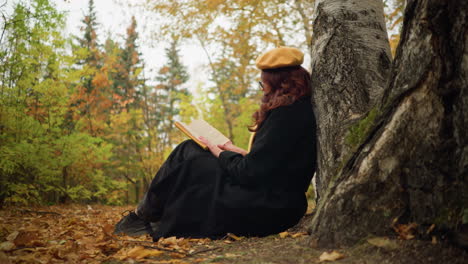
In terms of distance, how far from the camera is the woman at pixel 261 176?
96.0 inches

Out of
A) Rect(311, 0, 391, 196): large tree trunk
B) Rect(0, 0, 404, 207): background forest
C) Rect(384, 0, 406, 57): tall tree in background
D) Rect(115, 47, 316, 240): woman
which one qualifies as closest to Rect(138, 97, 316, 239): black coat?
Rect(115, 47, 316, 240): woman

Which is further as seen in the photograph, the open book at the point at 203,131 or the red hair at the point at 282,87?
the open book at the point at 203,131

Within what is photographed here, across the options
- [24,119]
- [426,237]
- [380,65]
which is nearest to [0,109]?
[24,119]

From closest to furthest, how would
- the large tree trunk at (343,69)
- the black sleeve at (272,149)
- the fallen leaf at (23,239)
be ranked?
the fallen leaf at (23,239), the large tree trunk at (343,69), the black sleeve at (272,149)

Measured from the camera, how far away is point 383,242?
4.89 ft

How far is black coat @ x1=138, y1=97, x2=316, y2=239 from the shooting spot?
2.44 m

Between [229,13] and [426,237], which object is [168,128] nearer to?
[229,13]

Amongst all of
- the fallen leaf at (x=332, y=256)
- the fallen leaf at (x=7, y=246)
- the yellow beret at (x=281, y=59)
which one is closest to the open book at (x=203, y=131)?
the yellow beret at (x=281, y=59)

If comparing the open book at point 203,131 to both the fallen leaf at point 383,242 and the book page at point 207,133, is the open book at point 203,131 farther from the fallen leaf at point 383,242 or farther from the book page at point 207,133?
the fallen leaf at point 383,242

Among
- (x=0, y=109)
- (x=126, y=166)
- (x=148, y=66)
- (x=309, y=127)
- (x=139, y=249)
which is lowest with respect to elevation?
(x=126, y=166)

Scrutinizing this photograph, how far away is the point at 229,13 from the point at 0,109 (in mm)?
4822

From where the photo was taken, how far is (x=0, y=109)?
4992mm

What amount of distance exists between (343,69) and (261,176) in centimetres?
98

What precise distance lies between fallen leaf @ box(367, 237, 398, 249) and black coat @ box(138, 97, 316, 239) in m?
1.00
